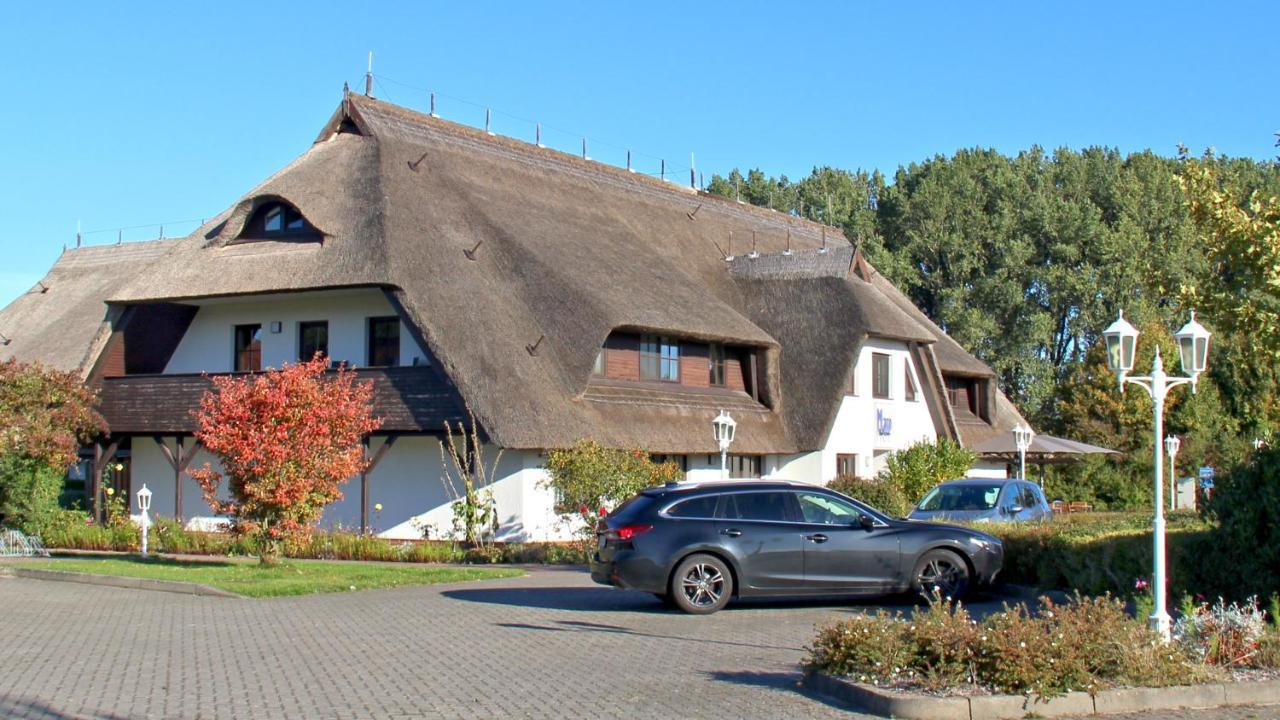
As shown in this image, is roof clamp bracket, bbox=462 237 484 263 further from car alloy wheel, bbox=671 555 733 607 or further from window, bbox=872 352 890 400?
car alloy wheel, bbox=671 555 733 607

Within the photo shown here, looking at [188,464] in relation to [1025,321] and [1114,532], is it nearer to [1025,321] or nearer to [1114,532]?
[1114,532]

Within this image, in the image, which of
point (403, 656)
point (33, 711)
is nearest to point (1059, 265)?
point (403, 656)

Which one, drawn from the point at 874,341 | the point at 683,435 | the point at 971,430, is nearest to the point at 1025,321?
the point at 971,430

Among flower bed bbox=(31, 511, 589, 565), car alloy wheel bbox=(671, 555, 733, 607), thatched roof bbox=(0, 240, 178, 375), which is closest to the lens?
car alloy wheel bbox=(671, 555, 733, 607)

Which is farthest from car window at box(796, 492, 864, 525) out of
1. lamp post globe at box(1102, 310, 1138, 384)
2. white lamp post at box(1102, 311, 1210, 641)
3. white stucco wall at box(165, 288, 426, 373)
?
white stucco wall at box(165, 288, 426, 373)

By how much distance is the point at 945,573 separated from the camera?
56.2 ft

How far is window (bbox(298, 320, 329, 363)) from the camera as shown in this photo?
32.6 meters

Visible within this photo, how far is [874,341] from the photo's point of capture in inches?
1544

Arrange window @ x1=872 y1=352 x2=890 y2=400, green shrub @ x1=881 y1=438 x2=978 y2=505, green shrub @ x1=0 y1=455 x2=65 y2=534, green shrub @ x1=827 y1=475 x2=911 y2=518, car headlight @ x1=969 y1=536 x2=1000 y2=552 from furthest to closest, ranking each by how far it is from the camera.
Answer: window @ x1=872 y1=352 x2=890 y2=400
green shrub @ x1=881 y1=438 x2=978 y2=505
green shrub @ x1=0 y1=455 x2=65 y2=534
green shrub @ x1=827 y1=475 x2=911 y2=518
car headlight @ x1=969 y1=536 x2=1000 y2=552

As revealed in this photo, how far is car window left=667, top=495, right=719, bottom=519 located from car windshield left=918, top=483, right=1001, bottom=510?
31.4ft

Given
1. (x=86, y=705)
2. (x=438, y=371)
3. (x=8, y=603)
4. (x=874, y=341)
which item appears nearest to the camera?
(x=86, y=705)

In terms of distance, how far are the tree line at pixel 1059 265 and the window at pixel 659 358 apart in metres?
20.7

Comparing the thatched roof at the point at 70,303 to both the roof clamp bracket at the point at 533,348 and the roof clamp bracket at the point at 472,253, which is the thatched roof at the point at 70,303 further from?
the roof clamp bracket at the point at 533,348

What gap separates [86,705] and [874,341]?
101ft
